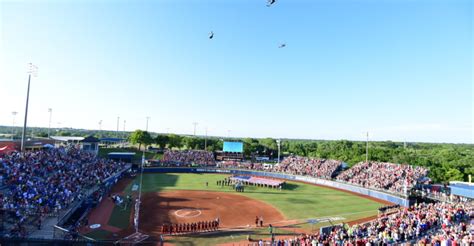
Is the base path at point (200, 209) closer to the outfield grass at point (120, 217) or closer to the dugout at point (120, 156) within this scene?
the outfield grass at point (120, 217)

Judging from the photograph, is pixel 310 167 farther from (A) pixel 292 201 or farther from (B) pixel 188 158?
(B) pixel 188 158

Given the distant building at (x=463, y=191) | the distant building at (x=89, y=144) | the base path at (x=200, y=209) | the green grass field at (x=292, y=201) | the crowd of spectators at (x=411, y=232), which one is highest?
the distant building at (x=89, y=144)

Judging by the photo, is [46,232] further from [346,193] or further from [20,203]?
[346,193]

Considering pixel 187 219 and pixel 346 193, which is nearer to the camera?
pixel 187 219

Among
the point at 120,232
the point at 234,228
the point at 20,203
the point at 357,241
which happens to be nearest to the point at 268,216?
the point at 234,228

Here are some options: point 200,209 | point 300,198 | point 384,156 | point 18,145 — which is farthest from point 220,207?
point 384,156

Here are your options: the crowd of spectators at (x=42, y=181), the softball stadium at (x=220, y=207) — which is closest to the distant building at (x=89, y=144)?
the softball stadium at (x=220, y=207)
